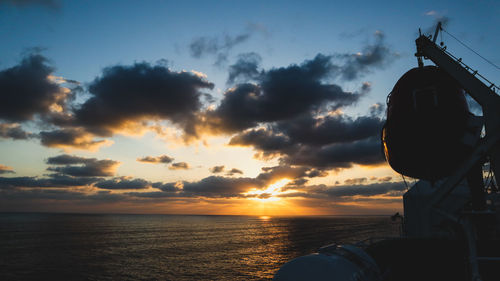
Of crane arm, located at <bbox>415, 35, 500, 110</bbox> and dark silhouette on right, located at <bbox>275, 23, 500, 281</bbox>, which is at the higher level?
crane arm, located at <bbox>415, 35, 500, 110</bbox>

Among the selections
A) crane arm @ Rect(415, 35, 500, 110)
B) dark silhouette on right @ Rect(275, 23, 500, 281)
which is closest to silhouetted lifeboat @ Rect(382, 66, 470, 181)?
dark silhouette on right @ Rect(275, 23, 500, 281)

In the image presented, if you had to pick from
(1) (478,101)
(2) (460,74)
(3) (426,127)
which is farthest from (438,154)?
(2) (460,74)

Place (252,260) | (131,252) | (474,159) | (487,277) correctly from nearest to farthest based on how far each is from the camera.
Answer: (487,277), (474,159), (252,260), (131,252)

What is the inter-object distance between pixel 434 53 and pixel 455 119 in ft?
26.0

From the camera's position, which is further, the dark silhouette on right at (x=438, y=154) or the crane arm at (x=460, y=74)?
the crane arm at (x=460, y=74)

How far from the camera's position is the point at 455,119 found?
1480cm

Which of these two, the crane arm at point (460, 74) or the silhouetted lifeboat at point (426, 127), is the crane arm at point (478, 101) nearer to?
the crane arm at point (460, 74)

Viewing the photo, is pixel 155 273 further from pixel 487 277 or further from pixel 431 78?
pixel 431 78

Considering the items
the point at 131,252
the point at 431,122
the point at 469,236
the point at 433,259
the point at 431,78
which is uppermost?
the point at 431,78

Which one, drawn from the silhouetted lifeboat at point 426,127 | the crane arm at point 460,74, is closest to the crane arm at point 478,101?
the crane arm at point 460,74

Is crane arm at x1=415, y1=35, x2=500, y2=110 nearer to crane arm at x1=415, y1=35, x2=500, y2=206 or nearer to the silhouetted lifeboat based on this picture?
crane arm at x1=415, y1=35, x2=500, y2=206

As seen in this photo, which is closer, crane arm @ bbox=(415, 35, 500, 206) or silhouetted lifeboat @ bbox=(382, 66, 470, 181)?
silhouetted lifeboat @ bbox=(382, 66, 470, 181)

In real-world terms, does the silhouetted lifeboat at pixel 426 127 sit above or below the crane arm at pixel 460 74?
below

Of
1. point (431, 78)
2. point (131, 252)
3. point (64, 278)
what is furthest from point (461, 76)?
point (131, 252)
